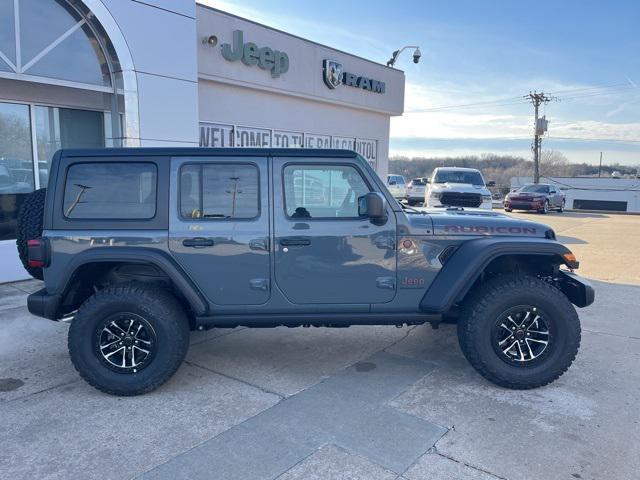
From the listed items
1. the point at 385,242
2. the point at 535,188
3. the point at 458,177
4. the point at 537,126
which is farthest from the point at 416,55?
the point at 537,126

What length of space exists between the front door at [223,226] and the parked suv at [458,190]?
1049 centimetres

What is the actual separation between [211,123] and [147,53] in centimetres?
269

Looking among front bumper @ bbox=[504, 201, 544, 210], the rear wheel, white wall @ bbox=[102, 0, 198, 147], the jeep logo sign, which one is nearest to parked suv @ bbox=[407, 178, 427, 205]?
front bumper @ bbox=[504, 201, 544, 210]

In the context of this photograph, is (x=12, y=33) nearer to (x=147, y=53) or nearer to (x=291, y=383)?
(x=147, y=53)

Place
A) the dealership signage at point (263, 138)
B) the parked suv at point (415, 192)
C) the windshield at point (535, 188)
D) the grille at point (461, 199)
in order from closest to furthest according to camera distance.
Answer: the dealership signage at point (263, 138) → the grille at point (461, 199) → the windshield at point (535, 188) → the parked suv at point (415, 192)

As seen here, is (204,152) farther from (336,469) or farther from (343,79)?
(343,79)

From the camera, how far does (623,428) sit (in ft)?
10.7

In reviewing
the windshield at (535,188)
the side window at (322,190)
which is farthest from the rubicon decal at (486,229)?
the windshield at (535,188)

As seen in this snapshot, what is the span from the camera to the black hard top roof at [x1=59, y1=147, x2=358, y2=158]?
384cm

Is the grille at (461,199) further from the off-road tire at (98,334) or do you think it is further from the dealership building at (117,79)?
the off-road tire at (98,334)

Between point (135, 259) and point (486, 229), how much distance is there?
2830mm

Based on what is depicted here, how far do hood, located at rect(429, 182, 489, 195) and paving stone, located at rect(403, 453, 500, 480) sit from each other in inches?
451

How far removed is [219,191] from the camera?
3865 mm

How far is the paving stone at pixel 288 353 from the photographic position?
4105 mm
